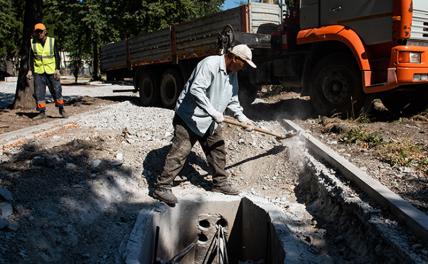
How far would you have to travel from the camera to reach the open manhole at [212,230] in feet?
15.9

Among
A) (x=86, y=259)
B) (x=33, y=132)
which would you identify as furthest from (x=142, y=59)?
(x=86, y=259)

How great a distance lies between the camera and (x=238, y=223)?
5.60 m

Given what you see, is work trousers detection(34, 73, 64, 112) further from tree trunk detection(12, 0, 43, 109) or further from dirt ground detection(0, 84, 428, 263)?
tree trunk detection(12, 0, 43, 109)

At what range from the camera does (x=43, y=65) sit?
8.63 metres

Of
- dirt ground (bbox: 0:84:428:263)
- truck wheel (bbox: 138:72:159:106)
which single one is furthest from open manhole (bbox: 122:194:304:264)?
truck wheel (bbox: 138:72:159:106)

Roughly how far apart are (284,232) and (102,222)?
1.85m

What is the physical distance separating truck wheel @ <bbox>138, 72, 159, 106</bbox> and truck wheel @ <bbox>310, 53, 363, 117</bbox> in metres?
5.01

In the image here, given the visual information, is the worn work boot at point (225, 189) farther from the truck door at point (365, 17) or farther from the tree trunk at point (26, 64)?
the tree trunk at point (26, 64)

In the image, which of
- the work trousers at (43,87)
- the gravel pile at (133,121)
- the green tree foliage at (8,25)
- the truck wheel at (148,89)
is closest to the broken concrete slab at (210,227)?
the gravel pile at (133,121)

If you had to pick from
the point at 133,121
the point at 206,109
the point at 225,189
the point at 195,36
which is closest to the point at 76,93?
the point at 195,36

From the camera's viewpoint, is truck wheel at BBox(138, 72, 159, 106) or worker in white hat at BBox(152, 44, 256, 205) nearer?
worker in white hat at BBox(152, 44, 256, 205)

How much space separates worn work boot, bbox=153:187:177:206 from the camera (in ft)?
16.6

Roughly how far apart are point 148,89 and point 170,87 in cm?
105

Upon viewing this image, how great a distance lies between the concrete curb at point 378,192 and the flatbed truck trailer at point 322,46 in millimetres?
→ 1836
